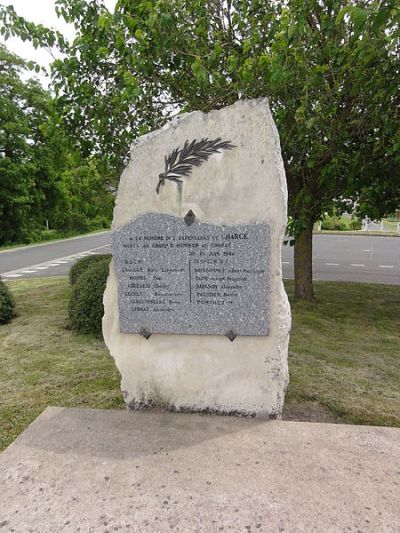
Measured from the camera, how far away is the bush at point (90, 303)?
578 centimetres

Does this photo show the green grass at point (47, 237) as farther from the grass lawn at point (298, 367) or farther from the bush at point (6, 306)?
the grass lawn at point (298, 367)

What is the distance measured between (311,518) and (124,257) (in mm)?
2084

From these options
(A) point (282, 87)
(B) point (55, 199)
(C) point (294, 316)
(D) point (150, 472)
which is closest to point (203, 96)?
(A) point (282, 87)

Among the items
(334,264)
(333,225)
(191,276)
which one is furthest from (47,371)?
(333,225)

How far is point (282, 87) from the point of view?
5289mm

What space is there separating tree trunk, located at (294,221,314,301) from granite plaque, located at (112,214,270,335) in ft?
17.4

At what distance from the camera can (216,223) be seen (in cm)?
300

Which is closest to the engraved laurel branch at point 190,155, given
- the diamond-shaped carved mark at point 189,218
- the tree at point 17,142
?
the diamond-shaped carved mark at point 189,218

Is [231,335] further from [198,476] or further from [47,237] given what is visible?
[47,237]

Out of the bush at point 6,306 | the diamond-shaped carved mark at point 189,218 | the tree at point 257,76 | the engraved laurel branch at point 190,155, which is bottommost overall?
the bush at point 6,306

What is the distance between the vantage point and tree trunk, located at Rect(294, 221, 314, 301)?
8117 millimetres

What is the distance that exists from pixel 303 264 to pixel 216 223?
5.50 m

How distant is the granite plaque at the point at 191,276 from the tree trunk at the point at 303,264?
531 centimetres

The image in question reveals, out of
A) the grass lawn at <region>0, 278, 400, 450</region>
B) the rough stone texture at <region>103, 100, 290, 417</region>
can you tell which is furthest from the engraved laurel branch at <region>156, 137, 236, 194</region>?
the grass lawn at <region>0, 278, 400, 450</region>
